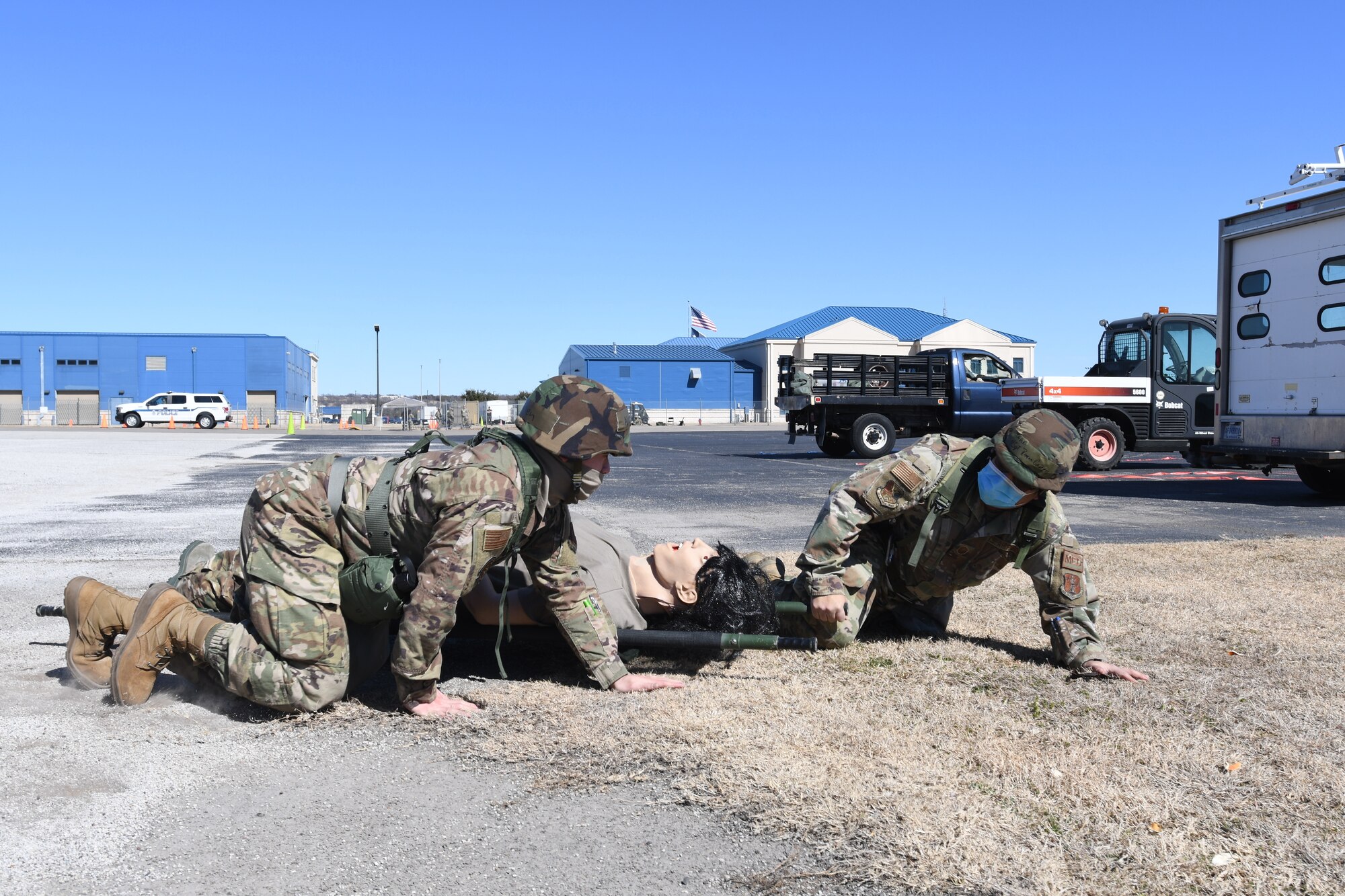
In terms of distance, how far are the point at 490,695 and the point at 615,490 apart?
957 centimetres

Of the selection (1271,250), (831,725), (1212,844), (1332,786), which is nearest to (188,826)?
(831,725)

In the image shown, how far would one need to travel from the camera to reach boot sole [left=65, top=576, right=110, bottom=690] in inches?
153

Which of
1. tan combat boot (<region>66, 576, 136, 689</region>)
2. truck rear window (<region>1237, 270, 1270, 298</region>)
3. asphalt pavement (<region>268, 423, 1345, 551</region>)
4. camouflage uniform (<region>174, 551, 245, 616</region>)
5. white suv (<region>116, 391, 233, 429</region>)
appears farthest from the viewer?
white suv (<region>116, 391, 233, 429</region>)

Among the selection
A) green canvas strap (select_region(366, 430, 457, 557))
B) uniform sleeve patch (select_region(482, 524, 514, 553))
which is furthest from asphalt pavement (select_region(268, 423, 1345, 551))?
green canvas strap (select_region(366, 430, 457, 557))

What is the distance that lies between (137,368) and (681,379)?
35.1m

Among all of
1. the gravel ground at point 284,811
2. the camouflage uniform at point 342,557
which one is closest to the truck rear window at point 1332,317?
the gravel ground at point 284,811

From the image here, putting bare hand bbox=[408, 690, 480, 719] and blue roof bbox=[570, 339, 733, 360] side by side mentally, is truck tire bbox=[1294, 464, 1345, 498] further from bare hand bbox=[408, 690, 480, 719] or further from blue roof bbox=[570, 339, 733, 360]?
blue roof bbox=[570, 339, 733, 360]

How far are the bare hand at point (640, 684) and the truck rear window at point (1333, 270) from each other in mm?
10279

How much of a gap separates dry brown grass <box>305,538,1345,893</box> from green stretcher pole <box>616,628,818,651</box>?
0.48ft

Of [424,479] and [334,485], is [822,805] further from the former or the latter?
[334,485]

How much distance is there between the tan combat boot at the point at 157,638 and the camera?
12.2ft

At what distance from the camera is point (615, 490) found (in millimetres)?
13695

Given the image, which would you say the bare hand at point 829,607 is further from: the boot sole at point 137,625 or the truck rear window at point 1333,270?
the truck rear window at point 1333,270

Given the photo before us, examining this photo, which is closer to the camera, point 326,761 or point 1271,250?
point 326,761
